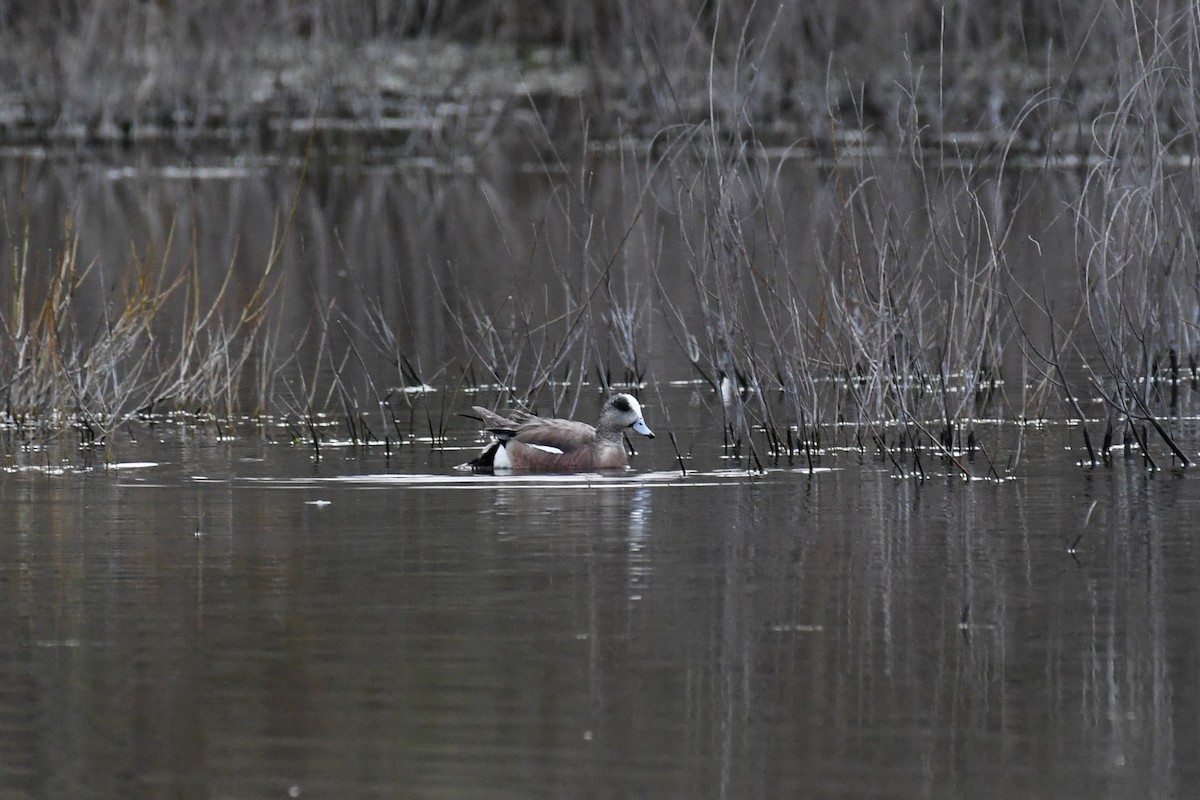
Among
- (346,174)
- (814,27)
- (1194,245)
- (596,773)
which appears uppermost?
(814,27)

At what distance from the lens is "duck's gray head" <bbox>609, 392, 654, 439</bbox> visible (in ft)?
36.0

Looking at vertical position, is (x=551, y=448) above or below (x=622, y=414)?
below

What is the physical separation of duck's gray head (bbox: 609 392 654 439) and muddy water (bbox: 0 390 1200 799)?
0.37 m

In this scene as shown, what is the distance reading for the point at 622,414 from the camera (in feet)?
36.1

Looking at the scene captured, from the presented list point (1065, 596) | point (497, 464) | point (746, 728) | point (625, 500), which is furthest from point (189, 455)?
point (746, 728)

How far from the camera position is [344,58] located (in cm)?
3925

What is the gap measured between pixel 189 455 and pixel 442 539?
291cm

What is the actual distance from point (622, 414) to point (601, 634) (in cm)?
383

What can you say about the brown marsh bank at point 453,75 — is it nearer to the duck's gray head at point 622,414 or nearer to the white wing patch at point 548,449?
the duck's gray head at point 622,414

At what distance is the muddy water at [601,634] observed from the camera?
5.84 m

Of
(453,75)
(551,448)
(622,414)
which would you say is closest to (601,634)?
(551,448)

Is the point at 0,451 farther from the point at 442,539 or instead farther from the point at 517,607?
the point at 517,607

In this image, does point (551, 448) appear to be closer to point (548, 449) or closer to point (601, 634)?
point (548, 449)

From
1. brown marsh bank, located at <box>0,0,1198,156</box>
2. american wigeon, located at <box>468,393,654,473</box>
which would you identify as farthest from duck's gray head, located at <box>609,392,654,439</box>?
brown marsh bank, located at <box>0,0,1198,156</box>
